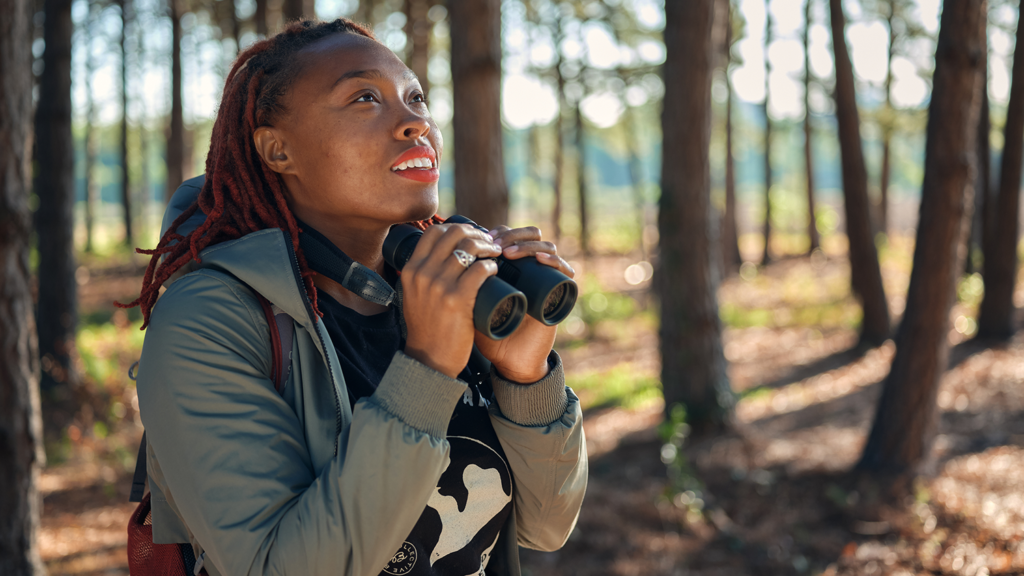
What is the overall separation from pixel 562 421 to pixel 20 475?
2840 mm

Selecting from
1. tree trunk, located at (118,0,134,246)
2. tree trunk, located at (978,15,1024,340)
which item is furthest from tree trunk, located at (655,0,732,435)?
tree trunk, located at (118,0,134,246)

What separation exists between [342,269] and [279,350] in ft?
0.80

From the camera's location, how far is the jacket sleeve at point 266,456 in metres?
1.26

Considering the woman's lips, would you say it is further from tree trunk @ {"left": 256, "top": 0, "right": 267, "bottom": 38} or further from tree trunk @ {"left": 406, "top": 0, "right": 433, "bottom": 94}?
tree trunk @ {"left": 406, "top": 0, "right": 433, "bottom": 94}

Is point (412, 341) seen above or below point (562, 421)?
above

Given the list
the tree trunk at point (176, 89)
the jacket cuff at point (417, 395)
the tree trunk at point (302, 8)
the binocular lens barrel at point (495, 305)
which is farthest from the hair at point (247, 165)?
the tree trunk at point (176, 89)

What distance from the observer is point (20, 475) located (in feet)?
10.7

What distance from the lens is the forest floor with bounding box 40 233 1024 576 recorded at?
4.86 metres

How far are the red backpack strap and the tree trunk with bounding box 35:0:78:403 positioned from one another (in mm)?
8281

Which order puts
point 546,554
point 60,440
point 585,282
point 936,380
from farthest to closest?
point 585,282, point 60,440, point 936,380, point 546,554

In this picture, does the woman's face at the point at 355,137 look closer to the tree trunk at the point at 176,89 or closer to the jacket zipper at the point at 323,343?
the jacket zipper at the point at 323,343

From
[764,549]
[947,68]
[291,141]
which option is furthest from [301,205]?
[947,68]

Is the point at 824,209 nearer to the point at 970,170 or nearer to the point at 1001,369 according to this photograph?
the point at 1001,369

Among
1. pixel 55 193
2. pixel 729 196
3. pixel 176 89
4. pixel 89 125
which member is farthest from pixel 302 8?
pixel 89 125
